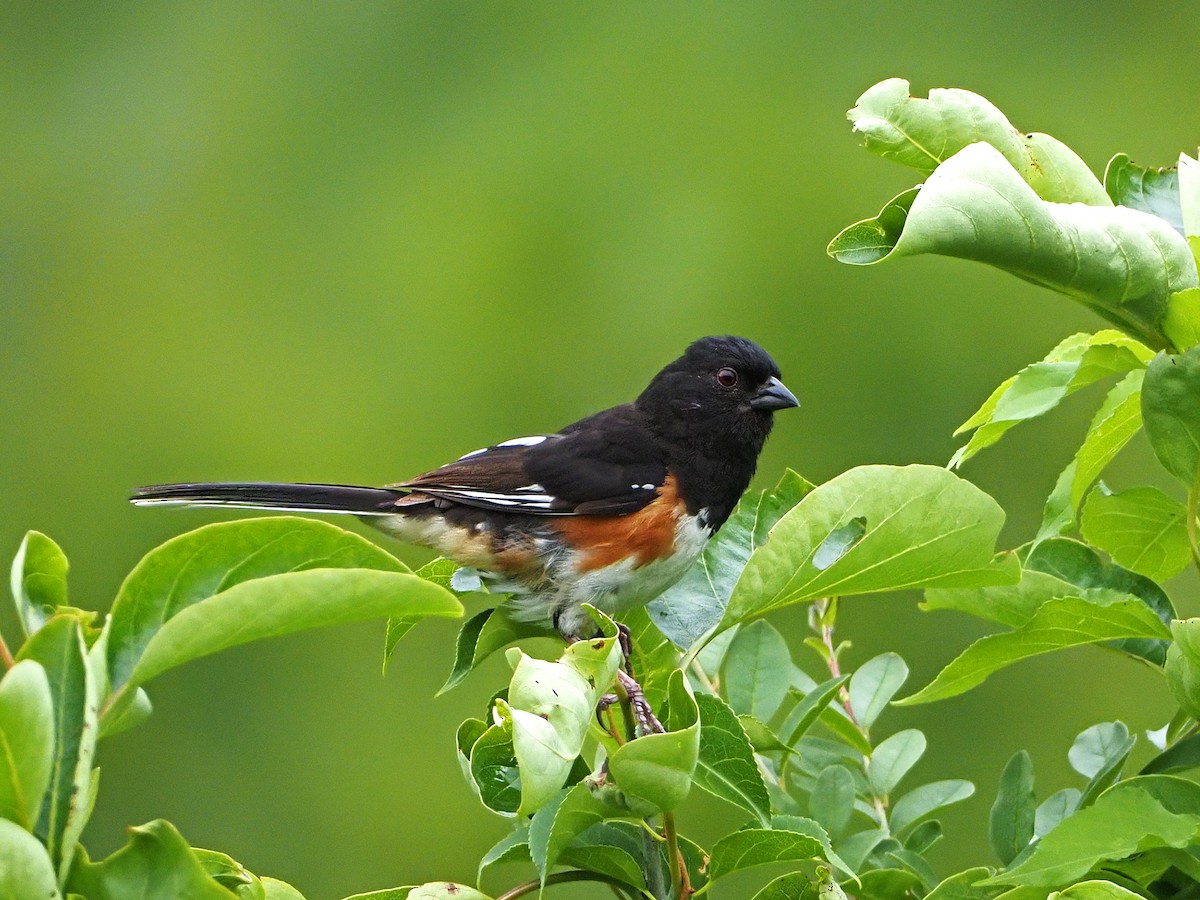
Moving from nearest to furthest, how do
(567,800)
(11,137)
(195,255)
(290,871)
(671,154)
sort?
(567,800), (290,871), (671,154), (195,255), (11,137)

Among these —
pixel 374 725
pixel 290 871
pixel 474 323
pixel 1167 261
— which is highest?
pixel 1167 261

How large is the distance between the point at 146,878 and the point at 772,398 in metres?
2.57

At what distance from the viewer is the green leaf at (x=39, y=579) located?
135cm

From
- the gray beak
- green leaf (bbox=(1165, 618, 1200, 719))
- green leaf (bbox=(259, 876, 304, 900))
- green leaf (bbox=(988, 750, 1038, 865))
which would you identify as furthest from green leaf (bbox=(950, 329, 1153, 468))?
the gray beak

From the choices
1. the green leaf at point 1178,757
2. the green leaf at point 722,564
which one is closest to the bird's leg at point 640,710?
the green leaf at point 722,564

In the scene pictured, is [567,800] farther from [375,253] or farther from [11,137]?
[11,137]

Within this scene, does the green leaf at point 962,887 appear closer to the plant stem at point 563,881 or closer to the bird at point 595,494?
the plant stem at point 563,881

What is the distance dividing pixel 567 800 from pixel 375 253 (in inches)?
319

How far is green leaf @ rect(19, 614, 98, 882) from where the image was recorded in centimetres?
121

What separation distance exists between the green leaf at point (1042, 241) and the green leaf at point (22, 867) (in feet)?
3.07

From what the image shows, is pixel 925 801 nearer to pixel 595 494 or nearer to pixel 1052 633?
pixel 1052 633

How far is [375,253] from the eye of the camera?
9.27m

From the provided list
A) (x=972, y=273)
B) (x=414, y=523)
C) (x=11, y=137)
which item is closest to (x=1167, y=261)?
(x=414, y=523)

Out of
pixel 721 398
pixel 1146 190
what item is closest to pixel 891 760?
pixel 1146 190
